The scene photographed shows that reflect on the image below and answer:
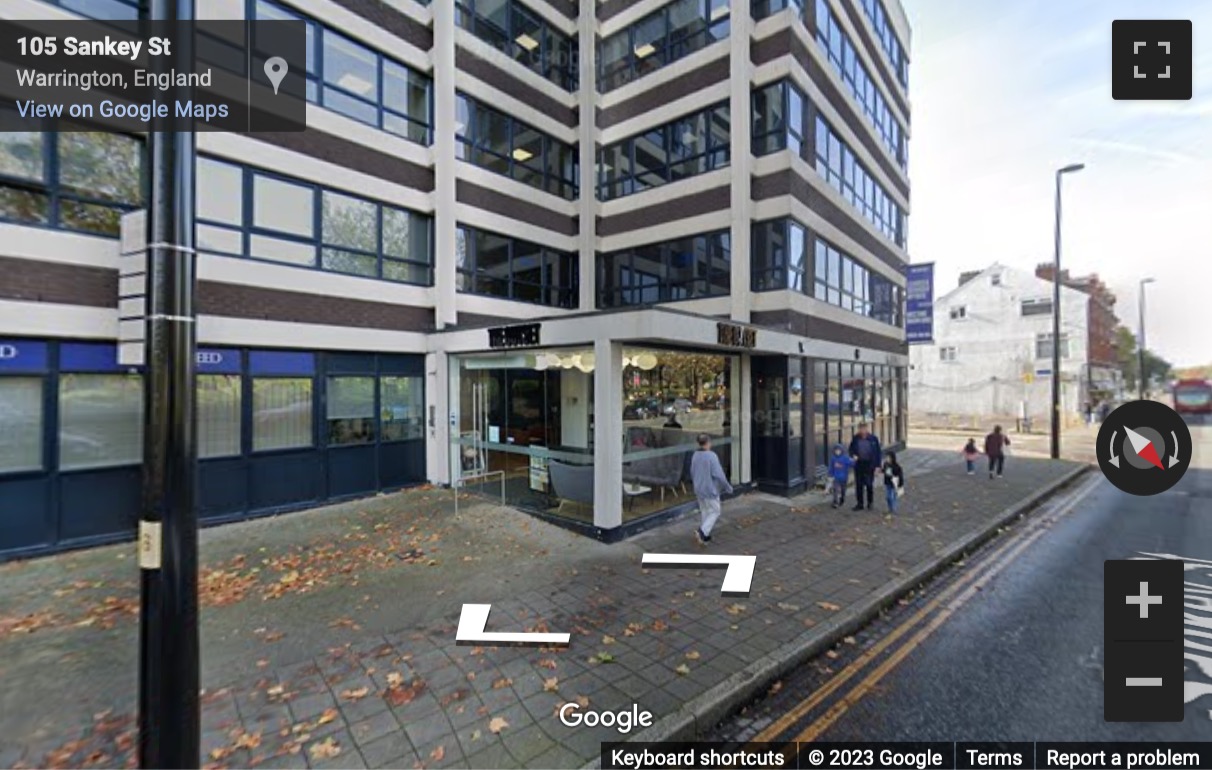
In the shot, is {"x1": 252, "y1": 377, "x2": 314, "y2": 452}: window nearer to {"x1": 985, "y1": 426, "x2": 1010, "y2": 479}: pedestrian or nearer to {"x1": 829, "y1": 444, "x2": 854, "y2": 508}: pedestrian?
{"x1": 829, "y1": 444, "x2": 854, "y2": 508}: pedestrian

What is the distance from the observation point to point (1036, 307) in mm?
35656

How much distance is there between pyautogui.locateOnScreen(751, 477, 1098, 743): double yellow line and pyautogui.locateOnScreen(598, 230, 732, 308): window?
25.0ft

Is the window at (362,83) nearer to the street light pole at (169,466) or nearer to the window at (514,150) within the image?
the window at (514,150)

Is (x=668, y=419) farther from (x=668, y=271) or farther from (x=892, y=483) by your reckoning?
(x=668, y=271)

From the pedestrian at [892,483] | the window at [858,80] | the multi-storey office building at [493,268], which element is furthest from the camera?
the window at [858,80]

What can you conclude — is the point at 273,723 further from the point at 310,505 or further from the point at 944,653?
the point at 310,505

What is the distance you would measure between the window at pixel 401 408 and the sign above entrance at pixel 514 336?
2716 mm

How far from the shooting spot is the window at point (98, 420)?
7.44 metres

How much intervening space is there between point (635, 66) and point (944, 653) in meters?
15.4

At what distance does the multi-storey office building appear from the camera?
7664 millimetres

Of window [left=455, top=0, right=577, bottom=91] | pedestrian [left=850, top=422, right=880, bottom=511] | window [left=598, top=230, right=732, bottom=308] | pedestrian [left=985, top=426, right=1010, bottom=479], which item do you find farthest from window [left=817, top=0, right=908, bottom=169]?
pedestrian [left=985, top=426, right=1010, bottom=479]

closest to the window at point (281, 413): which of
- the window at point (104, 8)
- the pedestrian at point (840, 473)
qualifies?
the window at point (104, 8)

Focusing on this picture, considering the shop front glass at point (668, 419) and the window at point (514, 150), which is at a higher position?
the window at point (514, 150)

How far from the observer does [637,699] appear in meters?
3.98
